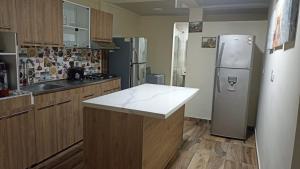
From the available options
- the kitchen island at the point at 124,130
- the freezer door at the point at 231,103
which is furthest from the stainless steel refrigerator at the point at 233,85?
the kitchen island at the point at 124,130

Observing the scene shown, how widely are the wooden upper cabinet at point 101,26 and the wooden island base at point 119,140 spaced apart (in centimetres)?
217

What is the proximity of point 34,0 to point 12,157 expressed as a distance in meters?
1.85

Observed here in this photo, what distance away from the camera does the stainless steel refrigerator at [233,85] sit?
12.1 feet

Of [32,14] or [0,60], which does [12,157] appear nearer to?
[0,60]

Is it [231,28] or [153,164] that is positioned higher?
[231,28]

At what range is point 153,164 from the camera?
2.29 m

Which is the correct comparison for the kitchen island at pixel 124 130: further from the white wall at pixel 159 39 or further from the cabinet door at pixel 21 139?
the white wall at pixel 159 39

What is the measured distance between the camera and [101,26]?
4.06 m

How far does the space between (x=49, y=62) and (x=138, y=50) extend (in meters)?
1.85

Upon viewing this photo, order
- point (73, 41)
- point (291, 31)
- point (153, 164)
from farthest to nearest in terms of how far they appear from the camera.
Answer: point (73, 41) < point (153, 164) < point (291, 31)

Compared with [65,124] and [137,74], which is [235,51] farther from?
[65,124]

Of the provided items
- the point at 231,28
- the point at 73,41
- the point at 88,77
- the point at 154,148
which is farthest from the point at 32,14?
the point at 231,28

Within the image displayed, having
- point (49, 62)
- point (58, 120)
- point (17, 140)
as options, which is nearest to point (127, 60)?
point (49, 62)

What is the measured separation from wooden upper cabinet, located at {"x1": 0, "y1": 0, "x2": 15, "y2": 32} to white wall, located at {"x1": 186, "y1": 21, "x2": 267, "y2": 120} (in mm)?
3241
